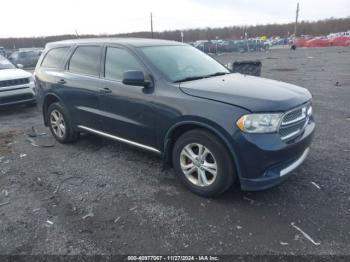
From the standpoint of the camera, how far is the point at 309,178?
159 inches

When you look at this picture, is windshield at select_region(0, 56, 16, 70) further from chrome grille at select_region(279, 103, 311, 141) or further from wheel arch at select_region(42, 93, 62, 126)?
chrome grille at select_region(279, 103, 311, 141)

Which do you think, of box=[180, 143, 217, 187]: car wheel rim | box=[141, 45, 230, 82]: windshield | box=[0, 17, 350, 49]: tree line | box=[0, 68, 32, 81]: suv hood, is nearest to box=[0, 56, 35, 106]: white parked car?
box=[0, 68, 32, 81]: suv hood

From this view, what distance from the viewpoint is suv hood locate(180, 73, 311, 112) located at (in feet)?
10.6

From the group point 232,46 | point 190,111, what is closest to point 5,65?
point 190,111

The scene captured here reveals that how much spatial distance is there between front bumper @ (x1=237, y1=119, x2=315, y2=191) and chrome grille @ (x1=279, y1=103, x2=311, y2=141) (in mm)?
93

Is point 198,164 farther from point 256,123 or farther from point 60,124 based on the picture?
point 60,124

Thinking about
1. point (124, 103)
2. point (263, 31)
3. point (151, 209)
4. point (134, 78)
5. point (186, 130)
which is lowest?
point (151, 209)

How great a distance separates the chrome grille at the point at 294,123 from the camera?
3.29 meters

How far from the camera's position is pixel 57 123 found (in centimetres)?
573

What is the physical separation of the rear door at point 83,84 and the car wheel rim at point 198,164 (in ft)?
5.69

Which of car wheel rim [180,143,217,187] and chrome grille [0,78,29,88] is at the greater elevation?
chrome grille [0,78,29,88]

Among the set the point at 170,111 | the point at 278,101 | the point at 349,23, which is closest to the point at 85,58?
the point at 170,111

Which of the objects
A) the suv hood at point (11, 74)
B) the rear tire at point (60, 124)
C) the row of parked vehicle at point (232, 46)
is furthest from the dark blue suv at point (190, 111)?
the row of parked vehicle at point (232, 46)

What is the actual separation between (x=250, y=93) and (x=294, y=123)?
0.59m
